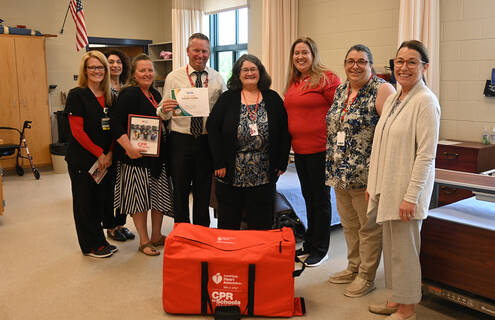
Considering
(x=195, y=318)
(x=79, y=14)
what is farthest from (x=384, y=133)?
(x=79, y=14)

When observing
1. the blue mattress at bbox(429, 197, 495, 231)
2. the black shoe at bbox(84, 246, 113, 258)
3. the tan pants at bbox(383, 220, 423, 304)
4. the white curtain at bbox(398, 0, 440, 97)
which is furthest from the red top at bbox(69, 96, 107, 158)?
the white curtain at bbox(398, 0, 440, 97)

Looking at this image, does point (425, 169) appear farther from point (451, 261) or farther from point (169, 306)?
point (169, 306)

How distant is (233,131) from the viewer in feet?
9.49

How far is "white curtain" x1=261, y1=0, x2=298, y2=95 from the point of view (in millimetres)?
6027

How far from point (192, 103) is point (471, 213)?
1874mm

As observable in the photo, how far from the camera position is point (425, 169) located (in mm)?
2090

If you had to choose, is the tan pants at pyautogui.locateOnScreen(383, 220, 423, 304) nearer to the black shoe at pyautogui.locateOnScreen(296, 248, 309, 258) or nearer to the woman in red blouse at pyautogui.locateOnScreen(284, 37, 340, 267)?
the woman in red blouse at pyautogui.locateOnScreen(284, 37, 340, 267)

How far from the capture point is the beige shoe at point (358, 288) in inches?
110

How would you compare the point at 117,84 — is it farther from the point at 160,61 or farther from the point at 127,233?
the point at 160,61

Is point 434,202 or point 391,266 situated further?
point 434,202

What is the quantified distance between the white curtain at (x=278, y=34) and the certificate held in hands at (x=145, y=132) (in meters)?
3.17

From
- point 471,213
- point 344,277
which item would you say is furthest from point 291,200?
point 471,213

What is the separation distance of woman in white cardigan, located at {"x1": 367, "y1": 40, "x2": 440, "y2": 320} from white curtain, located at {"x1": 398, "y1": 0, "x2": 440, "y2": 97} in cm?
241

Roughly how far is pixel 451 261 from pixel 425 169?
0.66 meters
